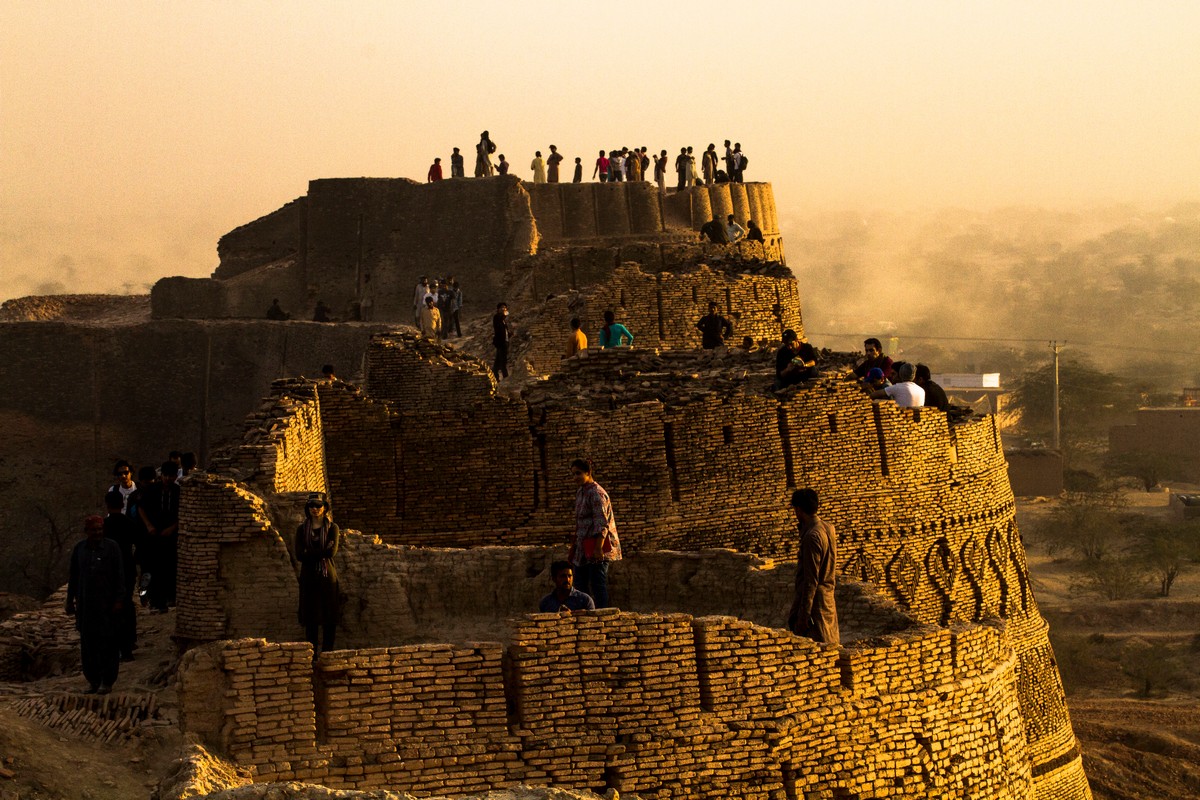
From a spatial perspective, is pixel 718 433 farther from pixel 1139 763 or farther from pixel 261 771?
pixel 1139 763

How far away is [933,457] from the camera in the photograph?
18.4 m

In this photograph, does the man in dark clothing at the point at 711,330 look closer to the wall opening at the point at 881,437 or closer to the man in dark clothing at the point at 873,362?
the man in dark clothing at the point at 873,362

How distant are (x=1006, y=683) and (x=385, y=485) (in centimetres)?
573

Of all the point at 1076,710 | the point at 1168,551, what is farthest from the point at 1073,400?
the point at 1076,710

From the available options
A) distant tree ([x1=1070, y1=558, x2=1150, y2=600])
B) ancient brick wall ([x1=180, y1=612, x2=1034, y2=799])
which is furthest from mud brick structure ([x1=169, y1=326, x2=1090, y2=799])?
distant tree ([x1=1070, y1=558, x2=1150, y2=600])

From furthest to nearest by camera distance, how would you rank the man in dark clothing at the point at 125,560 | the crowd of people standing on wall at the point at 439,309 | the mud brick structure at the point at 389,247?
1. the mud brick structure at the point at 389,247
2. the crowd of people standing on wall at the point at 439,309
3. the man in dark clothing at the point at 125,560

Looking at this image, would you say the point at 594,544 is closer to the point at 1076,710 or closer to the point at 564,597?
the point at 564,597

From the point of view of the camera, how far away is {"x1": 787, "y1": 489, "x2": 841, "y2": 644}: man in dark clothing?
1073 centimetres

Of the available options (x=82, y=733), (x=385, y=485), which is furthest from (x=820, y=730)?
(x=385, y=485)

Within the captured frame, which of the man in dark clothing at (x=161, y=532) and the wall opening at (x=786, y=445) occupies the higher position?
the wall opening at (x=786, y=445)

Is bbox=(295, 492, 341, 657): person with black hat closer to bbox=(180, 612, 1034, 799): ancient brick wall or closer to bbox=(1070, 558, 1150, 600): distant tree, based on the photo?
bbox=(180, 612, 1034, 799): ancient brick wall

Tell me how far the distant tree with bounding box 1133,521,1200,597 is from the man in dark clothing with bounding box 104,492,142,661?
30649mm

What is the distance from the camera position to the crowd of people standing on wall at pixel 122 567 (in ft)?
36.9

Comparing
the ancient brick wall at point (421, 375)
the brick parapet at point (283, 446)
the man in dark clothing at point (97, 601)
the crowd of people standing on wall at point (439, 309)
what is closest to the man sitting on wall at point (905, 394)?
the ancient brick wall at point (421, 375)
